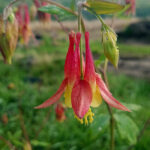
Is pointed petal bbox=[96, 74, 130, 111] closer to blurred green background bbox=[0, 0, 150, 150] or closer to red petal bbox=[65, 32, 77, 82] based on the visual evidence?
red petal bbox=[65, 32, 77, 82]

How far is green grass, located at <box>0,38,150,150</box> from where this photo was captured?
1692 mm

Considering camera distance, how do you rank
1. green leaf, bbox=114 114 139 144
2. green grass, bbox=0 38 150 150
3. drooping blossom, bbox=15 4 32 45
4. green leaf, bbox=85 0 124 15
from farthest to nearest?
1. drooping blossom, bbox=15 4 32 45
2. green grass, bbox=0 38 150 150
3. green leaf, bbox=114 114 139 144
4. green leaf, bbox=85 0 124 15

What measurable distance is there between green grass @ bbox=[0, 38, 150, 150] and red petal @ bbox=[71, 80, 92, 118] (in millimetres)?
619

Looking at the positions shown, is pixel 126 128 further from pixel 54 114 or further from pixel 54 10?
pixel 54 114

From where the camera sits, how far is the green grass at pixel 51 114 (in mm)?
1692

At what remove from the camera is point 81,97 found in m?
0.70

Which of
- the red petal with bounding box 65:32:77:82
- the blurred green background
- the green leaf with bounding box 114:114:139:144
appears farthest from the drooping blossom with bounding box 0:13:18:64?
the green leaf with bounding box 114:114:139:144

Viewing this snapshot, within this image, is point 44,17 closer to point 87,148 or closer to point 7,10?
point 87,148

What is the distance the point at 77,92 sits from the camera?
0.71 m

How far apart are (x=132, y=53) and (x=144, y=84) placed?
2843 mm

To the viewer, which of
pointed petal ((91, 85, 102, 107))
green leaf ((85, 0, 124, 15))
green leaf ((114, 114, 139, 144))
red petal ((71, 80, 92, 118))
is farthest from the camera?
green leaf ((114, 114, 139, 144))

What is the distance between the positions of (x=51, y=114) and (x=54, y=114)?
0.04 meters

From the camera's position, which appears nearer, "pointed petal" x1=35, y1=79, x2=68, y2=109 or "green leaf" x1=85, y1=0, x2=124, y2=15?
"pointed petal" x1=35, y1=79, x2=68, y2=109

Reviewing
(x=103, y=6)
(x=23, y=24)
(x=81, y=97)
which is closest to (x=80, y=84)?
(x=81, y=97)
